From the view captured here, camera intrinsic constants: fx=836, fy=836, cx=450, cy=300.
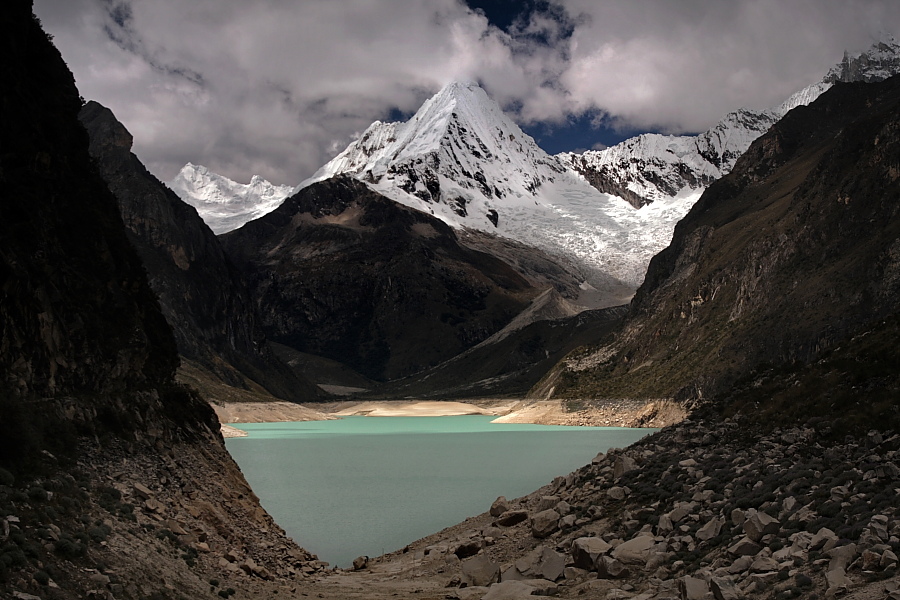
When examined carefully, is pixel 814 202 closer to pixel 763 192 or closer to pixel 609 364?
pixel 763 192

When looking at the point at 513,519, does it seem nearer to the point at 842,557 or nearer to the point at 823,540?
the point at 823,540

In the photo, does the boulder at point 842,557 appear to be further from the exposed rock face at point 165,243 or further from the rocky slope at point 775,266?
the exposed rock face at point 165,243

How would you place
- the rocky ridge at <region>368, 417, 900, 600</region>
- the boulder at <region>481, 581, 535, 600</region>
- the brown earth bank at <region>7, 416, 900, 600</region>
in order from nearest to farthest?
the brown earth bank at <region>7, 416, 900, 600</region> < the rocky ridge at <region>368, 417, 900, 600</region> < the boulder at <region>481, 581, 535, 600</region>

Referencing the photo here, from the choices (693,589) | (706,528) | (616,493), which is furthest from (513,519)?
(693,589)

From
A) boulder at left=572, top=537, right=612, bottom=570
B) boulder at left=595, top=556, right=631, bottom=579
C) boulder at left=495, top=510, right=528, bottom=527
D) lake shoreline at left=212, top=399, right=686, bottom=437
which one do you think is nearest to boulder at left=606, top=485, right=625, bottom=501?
boulder at left=495, top=510, right=528, bottom=527

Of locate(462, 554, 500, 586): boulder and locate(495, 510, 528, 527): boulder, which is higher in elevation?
locate(495, 510, 528, 527): boulder

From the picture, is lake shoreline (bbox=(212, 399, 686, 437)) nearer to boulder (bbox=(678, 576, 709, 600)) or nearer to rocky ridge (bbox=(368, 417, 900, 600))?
rocky ridge (bbox=(368, 417, 900, 600))
